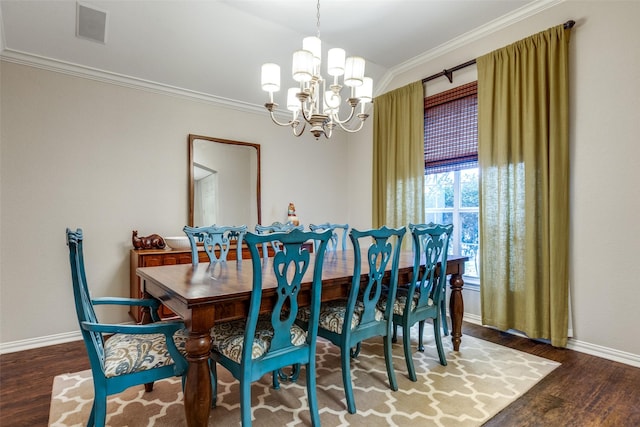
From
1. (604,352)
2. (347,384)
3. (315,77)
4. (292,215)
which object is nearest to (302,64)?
(315,77)

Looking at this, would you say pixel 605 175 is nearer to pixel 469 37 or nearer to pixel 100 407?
pixel 469 37

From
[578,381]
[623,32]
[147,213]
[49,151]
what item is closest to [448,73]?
[623,32]

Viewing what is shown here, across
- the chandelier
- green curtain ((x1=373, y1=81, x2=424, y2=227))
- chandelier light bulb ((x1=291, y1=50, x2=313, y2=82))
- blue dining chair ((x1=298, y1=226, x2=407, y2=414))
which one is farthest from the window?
chandelier light bulb ((x1=291, y1=50, x2=313, y2=82))

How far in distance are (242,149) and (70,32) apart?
1907 mm

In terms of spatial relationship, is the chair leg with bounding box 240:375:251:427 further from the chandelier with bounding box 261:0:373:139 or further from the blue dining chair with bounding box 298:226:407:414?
the chandelier with bounding box 261:0:373:139

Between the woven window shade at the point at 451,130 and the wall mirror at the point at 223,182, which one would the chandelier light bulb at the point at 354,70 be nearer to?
the woven window shade at the point at 451,130

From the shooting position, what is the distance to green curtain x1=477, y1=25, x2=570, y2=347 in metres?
2.79

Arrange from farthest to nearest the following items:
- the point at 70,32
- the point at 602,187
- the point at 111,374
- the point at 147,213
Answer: the point at 147,213 → the point at 70,32 → the point at 602,187 → the point at 111,374

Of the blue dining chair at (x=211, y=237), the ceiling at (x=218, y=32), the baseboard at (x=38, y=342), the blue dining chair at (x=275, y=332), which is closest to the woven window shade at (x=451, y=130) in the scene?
the ceiling at (x=218, y=32)

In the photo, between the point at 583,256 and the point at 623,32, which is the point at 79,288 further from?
the point at 623,32

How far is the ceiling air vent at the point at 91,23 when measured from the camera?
272 cm

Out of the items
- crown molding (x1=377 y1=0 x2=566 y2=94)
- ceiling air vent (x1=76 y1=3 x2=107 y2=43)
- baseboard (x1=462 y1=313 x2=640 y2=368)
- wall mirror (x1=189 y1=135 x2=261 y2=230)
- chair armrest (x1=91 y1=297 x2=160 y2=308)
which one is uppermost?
crown molding (x1=377 y1=0 x2=566 y2=94)

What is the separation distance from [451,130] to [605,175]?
1.47 m

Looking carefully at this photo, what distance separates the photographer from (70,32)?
2.83m
